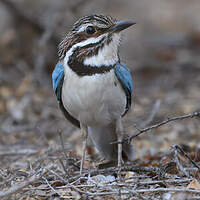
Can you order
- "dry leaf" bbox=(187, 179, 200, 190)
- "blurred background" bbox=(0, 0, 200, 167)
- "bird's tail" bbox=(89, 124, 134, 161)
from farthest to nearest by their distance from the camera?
"blurred background" bbox=(0, 0, 200, 167) → "bird's tail" bbox=(89, 124, 134, 161) → "dry leaf" bbox=(187, 179, 200, 190)

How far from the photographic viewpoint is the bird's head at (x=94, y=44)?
4930 mm

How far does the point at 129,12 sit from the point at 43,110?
7.17m

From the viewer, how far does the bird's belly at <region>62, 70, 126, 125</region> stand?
4.93 m

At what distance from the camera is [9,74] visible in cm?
1000

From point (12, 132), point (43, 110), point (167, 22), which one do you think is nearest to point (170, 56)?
point (167, 22)

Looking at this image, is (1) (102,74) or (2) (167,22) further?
(2) (167,22)

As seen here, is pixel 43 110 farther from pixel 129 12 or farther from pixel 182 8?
pixel 182 8

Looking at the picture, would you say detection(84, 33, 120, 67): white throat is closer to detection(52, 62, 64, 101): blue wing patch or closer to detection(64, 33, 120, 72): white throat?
detection(64, 33, 120, 72): white throat

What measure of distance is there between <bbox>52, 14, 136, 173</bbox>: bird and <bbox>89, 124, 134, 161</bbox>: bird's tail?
33cm

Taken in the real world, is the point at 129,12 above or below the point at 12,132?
above

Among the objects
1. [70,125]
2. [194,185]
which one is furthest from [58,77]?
[70,125]

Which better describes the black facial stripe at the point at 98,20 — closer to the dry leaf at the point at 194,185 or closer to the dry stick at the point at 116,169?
the dry stick at the point at 116,169

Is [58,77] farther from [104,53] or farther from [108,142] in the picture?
[108,142]

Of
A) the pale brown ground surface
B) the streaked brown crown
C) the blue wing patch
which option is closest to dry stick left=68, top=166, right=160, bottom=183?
the pale brown ground surface
